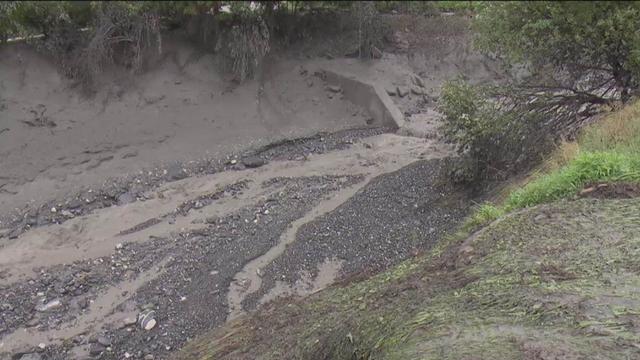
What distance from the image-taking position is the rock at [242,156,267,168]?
13.0 meters

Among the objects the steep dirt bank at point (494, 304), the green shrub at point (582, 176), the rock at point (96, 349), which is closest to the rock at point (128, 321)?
the rock at point (96, 349)

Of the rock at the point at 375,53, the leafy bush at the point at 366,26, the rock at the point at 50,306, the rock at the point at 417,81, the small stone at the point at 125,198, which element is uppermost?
the leafy bush at the point at 366,26

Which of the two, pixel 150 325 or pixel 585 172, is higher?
pixel 585 172

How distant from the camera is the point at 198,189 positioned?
1182 centimetres

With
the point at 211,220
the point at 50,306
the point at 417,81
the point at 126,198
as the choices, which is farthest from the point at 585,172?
the point at 417,81

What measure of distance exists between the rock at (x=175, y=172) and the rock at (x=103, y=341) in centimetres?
519

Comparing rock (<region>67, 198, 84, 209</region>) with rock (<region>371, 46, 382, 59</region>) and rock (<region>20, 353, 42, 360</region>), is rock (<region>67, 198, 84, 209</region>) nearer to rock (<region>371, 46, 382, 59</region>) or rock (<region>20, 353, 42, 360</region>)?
rock (<region>20, 353, 42, 360</region>)

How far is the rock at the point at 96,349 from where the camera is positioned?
7410mm

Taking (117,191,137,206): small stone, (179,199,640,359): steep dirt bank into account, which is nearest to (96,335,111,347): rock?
(179,199,640,359): steep dirt bank

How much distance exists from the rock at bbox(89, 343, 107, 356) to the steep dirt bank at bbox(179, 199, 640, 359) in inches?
54.7

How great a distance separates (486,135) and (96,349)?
19.2 feet

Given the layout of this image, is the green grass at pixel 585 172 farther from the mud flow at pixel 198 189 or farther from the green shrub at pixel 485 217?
the mud flow at pixel 198 189

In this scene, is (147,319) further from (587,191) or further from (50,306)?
(587,191)

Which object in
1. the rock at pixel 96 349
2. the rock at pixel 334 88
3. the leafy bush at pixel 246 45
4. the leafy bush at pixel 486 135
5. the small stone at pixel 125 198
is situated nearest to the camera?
the rock at pixel 96 349
